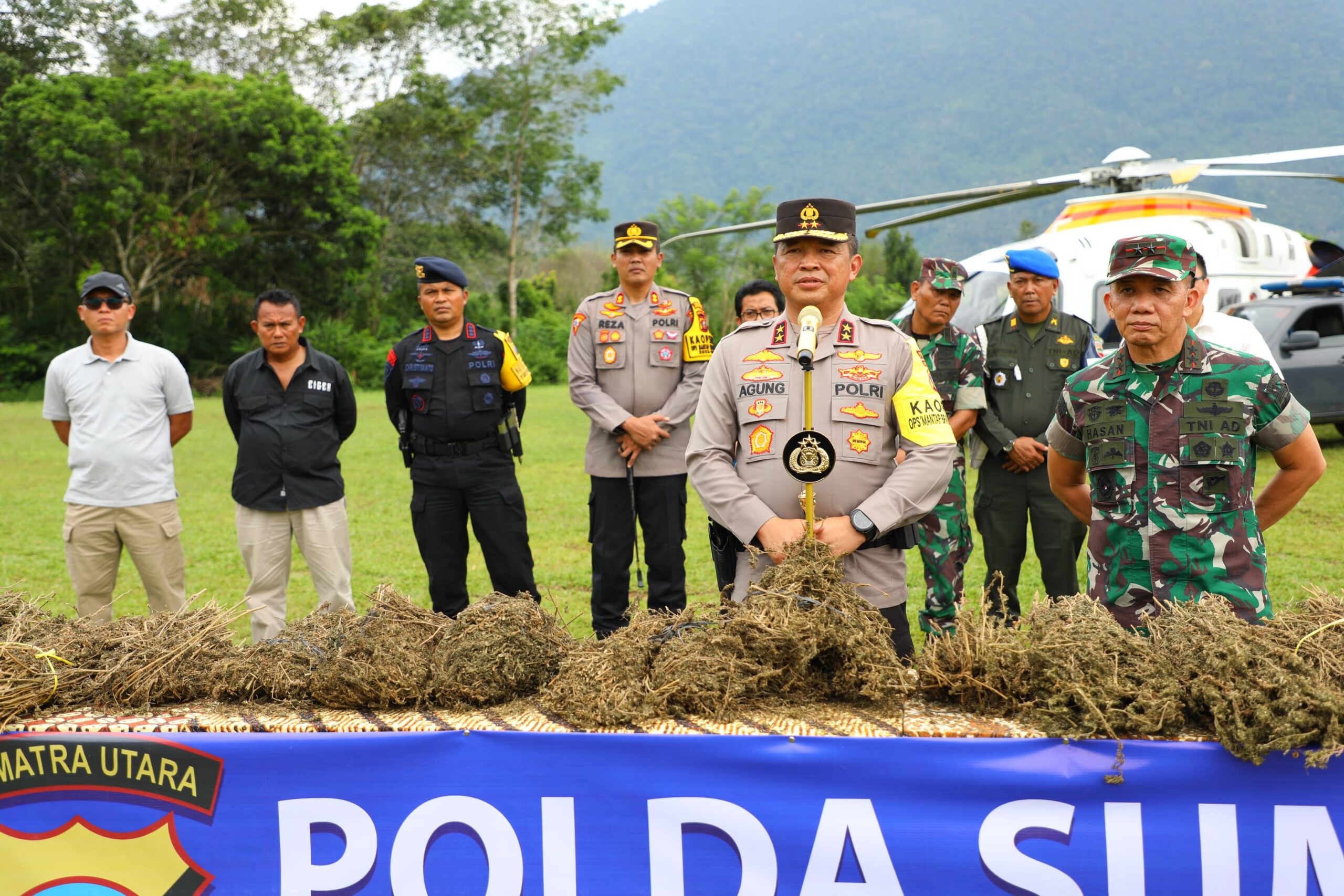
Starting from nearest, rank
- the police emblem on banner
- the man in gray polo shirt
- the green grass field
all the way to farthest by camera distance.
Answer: the police emblem on banner < the man in gray polo shirt < the green grass field

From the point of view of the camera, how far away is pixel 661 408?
495 centimetres

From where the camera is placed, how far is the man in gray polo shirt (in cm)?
451

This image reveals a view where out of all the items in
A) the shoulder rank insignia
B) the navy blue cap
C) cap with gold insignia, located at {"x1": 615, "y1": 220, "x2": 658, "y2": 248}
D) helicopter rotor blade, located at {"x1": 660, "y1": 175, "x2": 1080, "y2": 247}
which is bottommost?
the shoulder rank insignia

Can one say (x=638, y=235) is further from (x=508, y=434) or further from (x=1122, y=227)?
(x=1122, y=227)

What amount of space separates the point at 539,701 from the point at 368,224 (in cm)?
2985

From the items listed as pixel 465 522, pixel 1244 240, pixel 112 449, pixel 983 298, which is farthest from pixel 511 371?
pixel 1244 240

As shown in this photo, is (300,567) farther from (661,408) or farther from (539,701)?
(539,701)

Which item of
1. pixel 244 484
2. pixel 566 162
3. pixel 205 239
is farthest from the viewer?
pixel 566 162

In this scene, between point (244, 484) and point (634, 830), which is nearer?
point (634, 830)

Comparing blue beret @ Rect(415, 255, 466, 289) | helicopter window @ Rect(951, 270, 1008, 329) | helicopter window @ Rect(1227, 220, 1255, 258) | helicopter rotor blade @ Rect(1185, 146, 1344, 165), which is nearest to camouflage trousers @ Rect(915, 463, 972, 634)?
blue beret @ Rect(415, 255, 466, 289)

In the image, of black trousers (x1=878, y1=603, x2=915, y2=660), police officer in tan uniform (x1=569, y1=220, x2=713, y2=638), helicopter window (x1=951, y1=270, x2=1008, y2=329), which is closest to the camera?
black trousers (x1=878, y1=603, x2=915, y2=660)

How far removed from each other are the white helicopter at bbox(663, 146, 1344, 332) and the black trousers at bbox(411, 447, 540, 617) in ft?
22.9

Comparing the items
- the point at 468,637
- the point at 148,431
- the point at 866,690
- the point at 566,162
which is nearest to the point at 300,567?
the point at 148,431

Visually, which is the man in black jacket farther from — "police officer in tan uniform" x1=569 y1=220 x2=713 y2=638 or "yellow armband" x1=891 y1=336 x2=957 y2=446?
Result: "yellow armband" x1=891 y1=336 x2=957 y2=446
